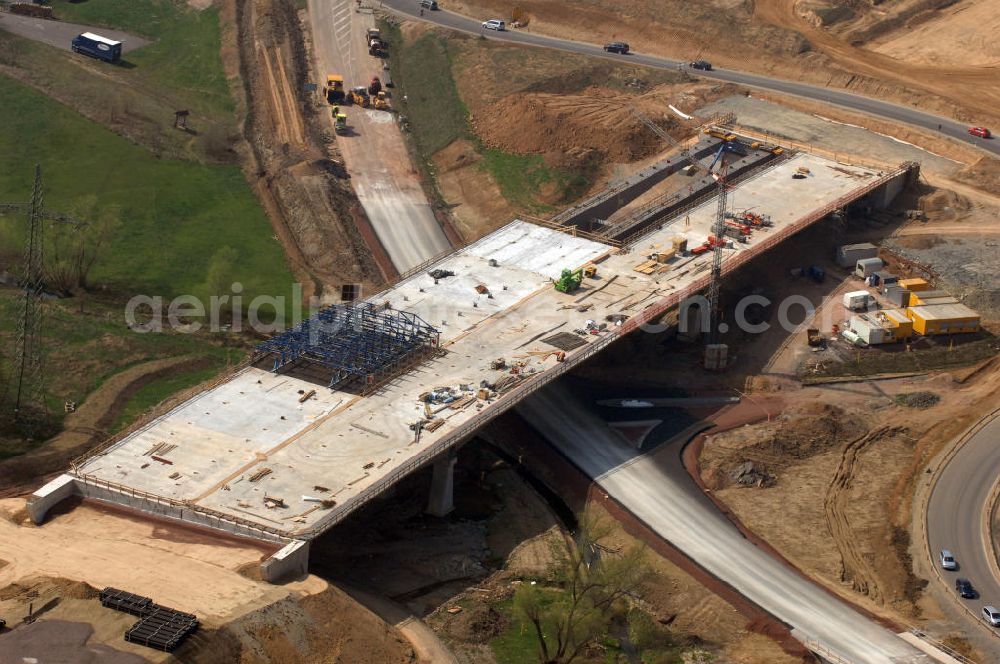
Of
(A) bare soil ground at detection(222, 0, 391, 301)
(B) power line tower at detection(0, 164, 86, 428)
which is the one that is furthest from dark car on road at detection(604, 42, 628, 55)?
(B) power line tower at detection(0, 164, 86, 428)

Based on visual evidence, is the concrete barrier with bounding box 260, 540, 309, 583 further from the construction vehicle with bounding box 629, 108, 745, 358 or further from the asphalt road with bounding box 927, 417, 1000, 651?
the construction vehicle with bounding box 629, 108, 745, 358

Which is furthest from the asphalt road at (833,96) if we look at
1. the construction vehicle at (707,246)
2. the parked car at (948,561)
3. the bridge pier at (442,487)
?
the bridge pier at (442,487)

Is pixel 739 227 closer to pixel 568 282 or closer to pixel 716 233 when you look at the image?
pixel 716 233

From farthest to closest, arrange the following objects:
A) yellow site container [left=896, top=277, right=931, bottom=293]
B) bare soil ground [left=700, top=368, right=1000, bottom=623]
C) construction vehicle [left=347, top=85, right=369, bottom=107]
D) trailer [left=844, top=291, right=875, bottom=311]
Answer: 1. construction vehicle [left=347, top=85, right=369, bottom=107]
2. yellow site container [left=896, top=277, right=931, bottom=293]
3. trailer [left=844, top=291, right=875, bottom=311]
4. bare soil ground [left=700, top=368, right=1000, bottom=623]

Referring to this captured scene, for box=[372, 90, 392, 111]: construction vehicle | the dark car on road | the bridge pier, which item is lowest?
the bridge pier

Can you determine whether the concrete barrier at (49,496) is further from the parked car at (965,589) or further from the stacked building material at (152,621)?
the parked car at (965,589)

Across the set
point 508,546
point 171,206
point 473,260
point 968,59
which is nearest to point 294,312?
point 473,260

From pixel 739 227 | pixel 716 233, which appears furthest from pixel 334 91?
pixel 739 227
